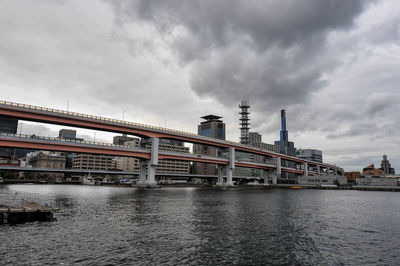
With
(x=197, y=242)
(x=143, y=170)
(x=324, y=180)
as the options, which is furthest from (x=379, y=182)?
(x=197, y=242)

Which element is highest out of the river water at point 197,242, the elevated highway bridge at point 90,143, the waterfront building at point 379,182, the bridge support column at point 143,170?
the elevated highway bridge at point 90,143

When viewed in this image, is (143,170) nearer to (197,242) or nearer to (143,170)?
(143,170)

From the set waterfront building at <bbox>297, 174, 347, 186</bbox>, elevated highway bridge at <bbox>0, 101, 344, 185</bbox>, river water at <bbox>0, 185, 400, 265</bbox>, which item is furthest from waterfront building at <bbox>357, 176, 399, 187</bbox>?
river water at <bbox>0, 185, 400, 265</bbox>

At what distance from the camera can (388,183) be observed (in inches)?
6181

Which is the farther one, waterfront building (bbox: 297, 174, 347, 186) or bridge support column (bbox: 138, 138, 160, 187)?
waterfront building (bbox: 297, 174, 347, 186)

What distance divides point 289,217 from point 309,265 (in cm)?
2176

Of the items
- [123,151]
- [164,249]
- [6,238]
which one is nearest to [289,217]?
[164,249]

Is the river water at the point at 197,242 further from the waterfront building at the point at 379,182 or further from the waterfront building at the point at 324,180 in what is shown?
the waterfront building at the point at 379,182

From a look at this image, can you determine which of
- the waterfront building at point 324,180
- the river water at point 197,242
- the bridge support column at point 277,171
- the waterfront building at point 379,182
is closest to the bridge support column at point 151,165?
the river water at point 197,242

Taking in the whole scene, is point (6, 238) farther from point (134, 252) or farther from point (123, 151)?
point (123, 151)

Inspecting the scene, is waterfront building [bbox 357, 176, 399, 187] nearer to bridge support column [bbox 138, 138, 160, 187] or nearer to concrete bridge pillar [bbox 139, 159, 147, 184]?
bridge support column [bbox 138, 138, 160, 187]

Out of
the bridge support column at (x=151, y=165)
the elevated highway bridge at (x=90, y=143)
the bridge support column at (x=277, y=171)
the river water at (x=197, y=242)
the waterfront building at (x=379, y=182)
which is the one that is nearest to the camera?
the river water at (x=197, y=242)

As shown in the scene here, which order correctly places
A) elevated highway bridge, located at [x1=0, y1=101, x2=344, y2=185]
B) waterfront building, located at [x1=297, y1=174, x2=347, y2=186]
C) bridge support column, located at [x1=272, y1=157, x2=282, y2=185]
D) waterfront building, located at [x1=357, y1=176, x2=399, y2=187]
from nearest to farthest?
1. elevated highway bridge, located at [x1=0, y1=101, x2=344, y2=185]
2. waterfront building, located at [x1=357, y1=176, x2=399, y2=187]
3. waterfront building, located at [x1=297, y1=174, x2=347, y2=186]
4. bridge support column, located at [x1=272, y1=157, x2=282, y2=185]

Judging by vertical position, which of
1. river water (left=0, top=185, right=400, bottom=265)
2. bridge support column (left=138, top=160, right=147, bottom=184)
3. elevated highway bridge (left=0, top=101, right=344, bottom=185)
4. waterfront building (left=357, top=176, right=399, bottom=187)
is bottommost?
river water (left=0, top=185, right=400, bottom=265)
